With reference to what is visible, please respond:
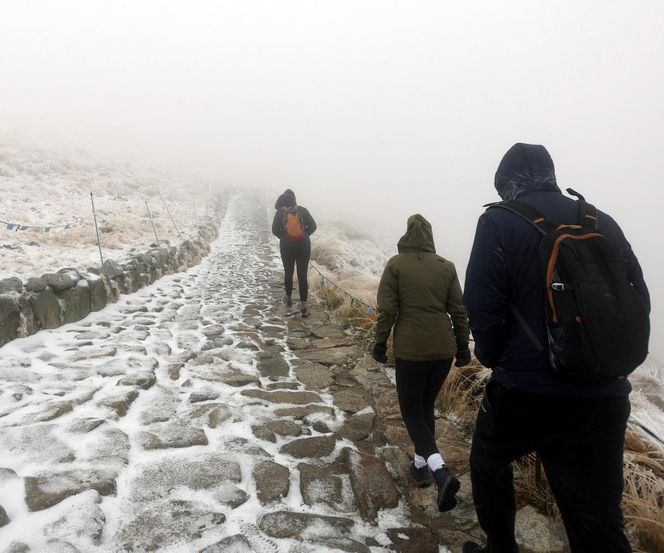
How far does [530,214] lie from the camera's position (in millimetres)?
1796

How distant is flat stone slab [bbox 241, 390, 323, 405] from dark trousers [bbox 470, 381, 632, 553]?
8.22 feet

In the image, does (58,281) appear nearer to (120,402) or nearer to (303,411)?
(120,402)

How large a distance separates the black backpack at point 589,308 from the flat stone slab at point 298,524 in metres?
1.69

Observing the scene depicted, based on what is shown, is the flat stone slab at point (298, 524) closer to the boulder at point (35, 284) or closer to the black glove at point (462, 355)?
the black glove at point (462, 355)

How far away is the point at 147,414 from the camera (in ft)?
11.6

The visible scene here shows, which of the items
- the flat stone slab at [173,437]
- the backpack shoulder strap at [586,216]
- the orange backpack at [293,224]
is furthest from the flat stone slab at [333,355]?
the backpack shoulder strap at [586,216]

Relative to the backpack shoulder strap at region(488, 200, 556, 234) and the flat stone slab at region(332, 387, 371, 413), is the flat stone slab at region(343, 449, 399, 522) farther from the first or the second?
the backpack shoulder strap at region(488, 200, 556, 234)

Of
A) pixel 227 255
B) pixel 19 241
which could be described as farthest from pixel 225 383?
pixel 227 255

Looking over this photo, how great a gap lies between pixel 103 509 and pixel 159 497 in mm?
310

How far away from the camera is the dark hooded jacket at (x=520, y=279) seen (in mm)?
1722

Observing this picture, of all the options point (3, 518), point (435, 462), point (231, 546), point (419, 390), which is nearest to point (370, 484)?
point (435, 462)

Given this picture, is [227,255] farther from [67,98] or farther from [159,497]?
[67,98]

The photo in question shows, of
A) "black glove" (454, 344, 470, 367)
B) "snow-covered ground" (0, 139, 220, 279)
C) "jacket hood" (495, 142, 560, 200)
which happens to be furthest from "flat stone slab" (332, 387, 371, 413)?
"snow-covered ground" (0, 139, 220, 279)

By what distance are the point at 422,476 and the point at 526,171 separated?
89.3 inches
